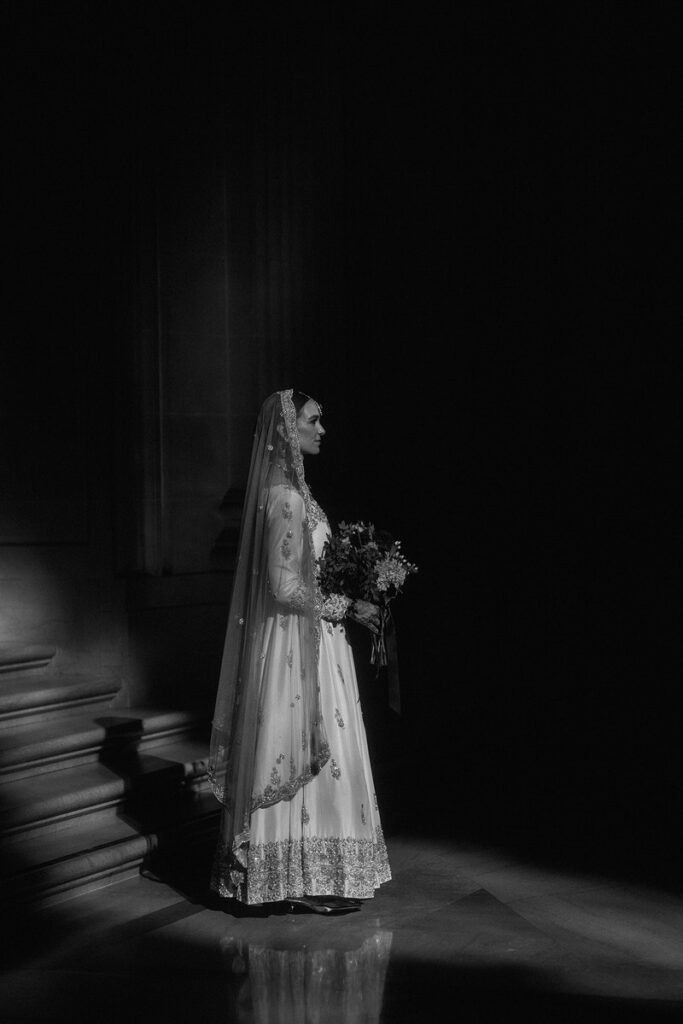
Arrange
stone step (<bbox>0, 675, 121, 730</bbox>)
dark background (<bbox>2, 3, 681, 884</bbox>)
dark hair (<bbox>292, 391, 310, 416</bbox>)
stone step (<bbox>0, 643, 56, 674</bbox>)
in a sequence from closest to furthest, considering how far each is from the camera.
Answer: dark hair (<bbox>292, 391, 310, 416</bbox>)
stone step (<bbox>0, 675, 121, 730</bbox>)
stone step (<bbox>0, 643, 56, 674</bbox>)
dark background (<bbox>2, 3, 681, 884</bbox>)

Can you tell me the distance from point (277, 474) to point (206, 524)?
2.39 m

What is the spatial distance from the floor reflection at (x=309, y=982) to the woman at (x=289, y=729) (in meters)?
0.27

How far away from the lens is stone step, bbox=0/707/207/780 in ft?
16.4

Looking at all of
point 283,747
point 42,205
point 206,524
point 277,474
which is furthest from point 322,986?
point 42,205

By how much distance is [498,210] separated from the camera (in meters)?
7.41

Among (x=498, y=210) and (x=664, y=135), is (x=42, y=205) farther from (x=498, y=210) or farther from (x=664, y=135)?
(x=664, y=135)

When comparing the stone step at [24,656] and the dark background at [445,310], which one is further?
the dark background at [445,310]

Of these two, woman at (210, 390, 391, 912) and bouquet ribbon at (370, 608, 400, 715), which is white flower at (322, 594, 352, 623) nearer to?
woman at (210, 390, 391, 912)

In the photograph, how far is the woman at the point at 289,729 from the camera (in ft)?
13.4

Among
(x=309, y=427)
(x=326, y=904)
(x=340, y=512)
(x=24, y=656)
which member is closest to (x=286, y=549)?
(x=309, y=427)

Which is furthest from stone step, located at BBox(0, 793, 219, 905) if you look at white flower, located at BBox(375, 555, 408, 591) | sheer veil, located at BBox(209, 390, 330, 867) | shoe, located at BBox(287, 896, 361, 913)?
white flower, located at BBox(375, 555, 408, 591)

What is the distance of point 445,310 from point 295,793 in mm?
4171

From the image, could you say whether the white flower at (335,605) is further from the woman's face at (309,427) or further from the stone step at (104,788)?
the stone step at (104,788)

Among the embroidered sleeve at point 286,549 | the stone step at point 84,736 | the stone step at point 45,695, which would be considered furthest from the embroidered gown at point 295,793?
the stone step at point 45,695
